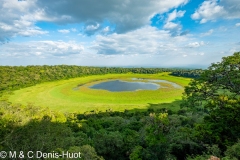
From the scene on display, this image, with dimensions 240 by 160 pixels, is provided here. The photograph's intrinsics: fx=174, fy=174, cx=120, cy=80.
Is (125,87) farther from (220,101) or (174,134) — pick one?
(220,101)

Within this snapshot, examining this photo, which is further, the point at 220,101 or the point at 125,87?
the point at 125,87

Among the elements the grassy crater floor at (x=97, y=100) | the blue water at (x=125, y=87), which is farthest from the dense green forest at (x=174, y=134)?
the blue water at (x=125, y=87)

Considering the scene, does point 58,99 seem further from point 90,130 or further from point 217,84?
point 217,84

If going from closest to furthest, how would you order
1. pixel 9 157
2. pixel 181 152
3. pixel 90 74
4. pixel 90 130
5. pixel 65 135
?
pixel 9 157 → pixel 65 135 → pixel 181 152 → pixel 90 130 → pixel 90 74

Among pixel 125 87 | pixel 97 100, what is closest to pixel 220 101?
pixel 97 100

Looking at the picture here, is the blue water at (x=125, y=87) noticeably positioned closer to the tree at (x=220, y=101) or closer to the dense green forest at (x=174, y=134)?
the dense green forest at (x=174, y=134)

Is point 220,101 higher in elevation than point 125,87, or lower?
higher

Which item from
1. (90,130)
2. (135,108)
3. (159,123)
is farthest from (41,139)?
(135,108)

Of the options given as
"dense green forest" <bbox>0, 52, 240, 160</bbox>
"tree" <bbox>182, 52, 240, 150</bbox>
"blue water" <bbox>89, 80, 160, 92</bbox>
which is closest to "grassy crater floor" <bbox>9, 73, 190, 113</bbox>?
"blue water" <bbox>89, 80, 160, 92</bbox>
